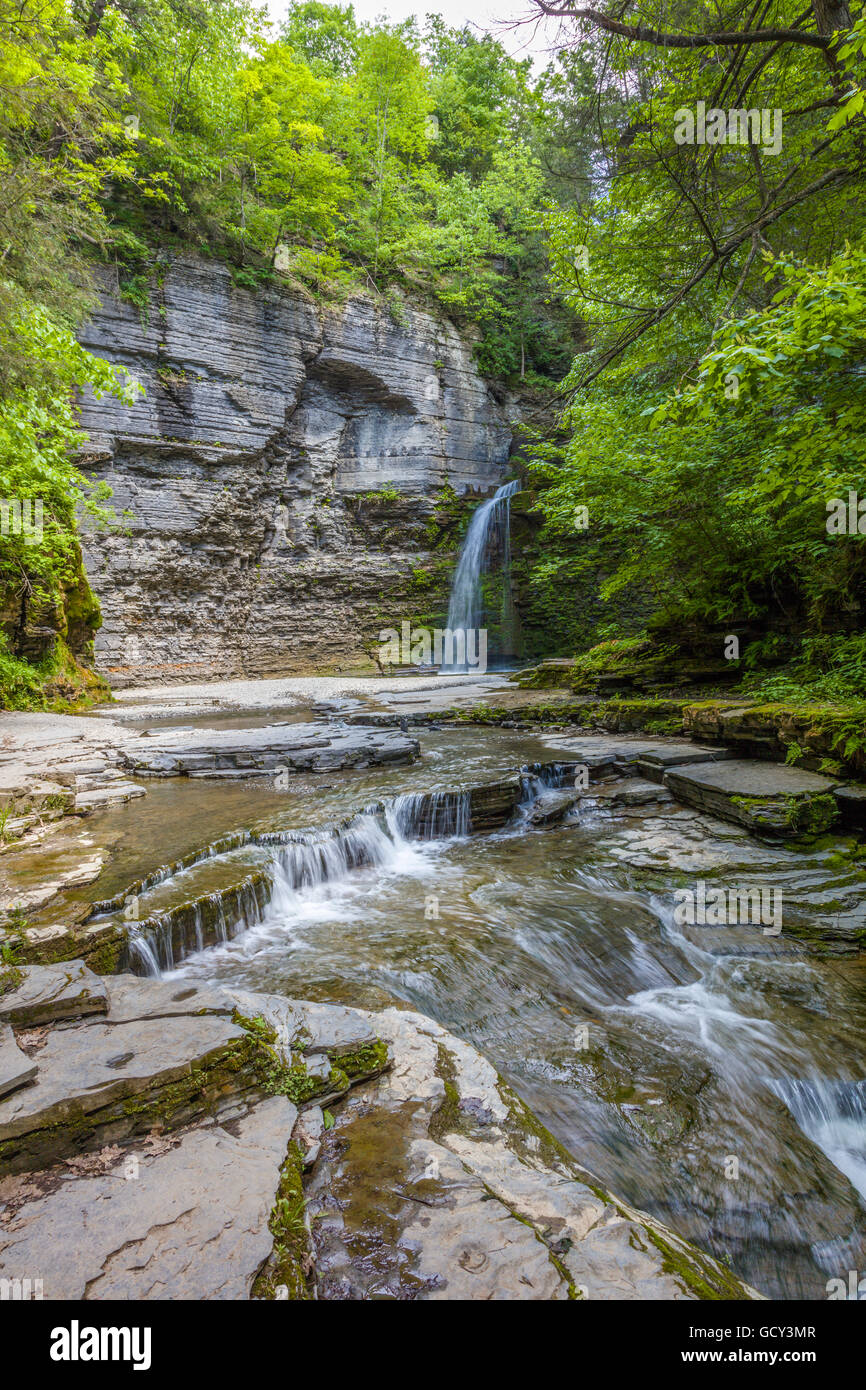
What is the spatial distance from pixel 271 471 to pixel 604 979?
866 inches

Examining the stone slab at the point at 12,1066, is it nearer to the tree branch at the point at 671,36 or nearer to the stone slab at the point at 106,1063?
the stone slab at the point at 106,1063

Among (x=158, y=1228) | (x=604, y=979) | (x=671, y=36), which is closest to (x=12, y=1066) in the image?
(x=158, y=1228)

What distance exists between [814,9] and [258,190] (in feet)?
76.4

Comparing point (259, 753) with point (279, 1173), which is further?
point (259, 753)

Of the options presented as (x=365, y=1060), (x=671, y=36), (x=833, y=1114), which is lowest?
(x=833, y=1114)

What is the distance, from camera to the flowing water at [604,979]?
2.69 m

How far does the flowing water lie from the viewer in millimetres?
2688

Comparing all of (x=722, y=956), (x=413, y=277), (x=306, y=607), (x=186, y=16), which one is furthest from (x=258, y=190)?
(x=722, y=956)

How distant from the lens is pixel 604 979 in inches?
162

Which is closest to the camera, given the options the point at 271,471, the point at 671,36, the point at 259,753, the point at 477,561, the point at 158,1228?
the point at 158,1228

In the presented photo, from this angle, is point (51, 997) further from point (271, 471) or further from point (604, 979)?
point (271, 471)
